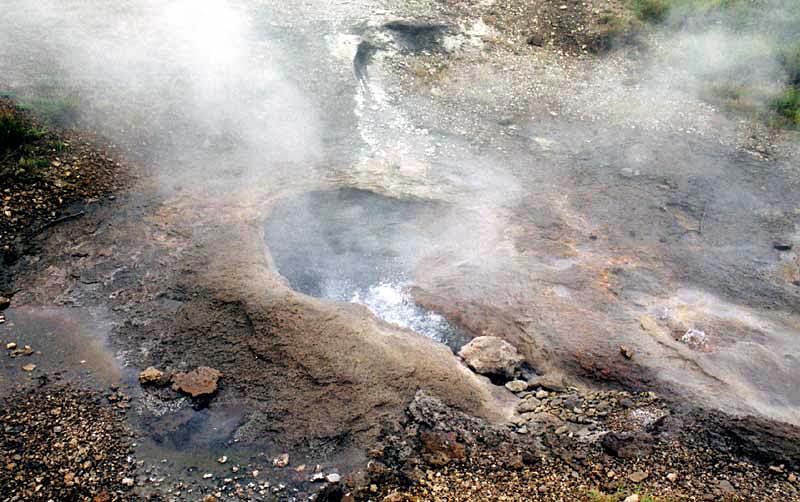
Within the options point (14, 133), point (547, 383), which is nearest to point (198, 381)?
point (547, 383)

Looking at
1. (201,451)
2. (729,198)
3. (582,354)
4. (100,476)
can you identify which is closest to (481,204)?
(582,354)

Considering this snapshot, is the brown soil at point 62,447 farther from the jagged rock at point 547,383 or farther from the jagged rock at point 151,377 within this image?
the jagged rock at point 547,383

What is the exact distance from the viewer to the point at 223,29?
8.78 metres

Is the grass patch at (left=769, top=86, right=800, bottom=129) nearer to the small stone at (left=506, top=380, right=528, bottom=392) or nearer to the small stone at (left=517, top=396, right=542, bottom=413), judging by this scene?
the small stone at (left=506, top=380, right=528, bottom=392)

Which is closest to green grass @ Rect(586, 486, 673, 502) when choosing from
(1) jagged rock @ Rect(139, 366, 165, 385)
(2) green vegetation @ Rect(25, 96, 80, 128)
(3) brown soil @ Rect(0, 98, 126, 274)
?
(1) jagged rock @ Rect(139, 366, 165, 385)

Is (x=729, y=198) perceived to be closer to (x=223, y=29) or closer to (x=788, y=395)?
(x=788, y=395)

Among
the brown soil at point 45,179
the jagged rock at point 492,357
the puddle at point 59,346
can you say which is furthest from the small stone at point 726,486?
the brown soil at point 45,179

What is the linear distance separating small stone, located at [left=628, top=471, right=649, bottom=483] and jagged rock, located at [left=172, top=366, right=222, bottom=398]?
10.4 feet

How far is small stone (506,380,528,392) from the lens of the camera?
5012 mm

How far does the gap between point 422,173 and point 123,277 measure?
12.0 feet

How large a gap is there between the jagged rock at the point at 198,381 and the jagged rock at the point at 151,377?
10cm

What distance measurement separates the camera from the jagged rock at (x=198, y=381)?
4.55 metres

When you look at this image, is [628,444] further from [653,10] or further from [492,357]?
[653,10]

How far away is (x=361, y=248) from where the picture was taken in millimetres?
6512
